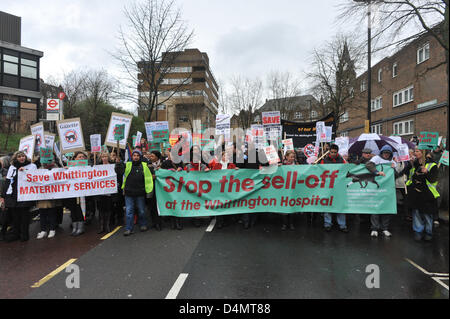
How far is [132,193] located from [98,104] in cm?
2450

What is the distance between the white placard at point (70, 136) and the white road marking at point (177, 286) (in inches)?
192

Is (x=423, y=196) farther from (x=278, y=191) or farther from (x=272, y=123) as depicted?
(x=272, y=123)

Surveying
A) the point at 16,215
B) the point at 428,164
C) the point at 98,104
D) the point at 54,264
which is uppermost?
the point at 98,104

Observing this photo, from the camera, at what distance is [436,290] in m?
3.61

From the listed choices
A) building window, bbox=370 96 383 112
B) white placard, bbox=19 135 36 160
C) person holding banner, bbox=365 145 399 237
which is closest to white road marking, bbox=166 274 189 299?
person holding banner, bbox=365 145 399 237

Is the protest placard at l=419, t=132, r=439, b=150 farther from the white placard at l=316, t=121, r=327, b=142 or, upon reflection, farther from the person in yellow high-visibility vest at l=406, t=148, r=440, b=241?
the white placard at l=316, t=121, r=327, b=142

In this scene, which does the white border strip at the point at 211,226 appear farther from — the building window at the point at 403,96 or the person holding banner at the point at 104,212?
the building window at the point at 403,96

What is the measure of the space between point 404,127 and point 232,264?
28.1 m

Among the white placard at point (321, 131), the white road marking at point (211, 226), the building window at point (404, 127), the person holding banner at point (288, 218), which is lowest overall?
the white road marking at point (211, 226)

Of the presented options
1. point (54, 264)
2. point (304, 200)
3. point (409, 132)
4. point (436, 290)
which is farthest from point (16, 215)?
point (409, 132)

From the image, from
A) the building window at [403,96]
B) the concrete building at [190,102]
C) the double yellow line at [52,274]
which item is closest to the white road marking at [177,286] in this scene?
the double yellow line at [52,274]

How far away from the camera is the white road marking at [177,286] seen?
3.54 metres

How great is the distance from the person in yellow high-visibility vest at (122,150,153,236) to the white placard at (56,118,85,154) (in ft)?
5.59

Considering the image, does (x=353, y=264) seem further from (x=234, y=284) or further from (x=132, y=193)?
(x=132, y=193)
